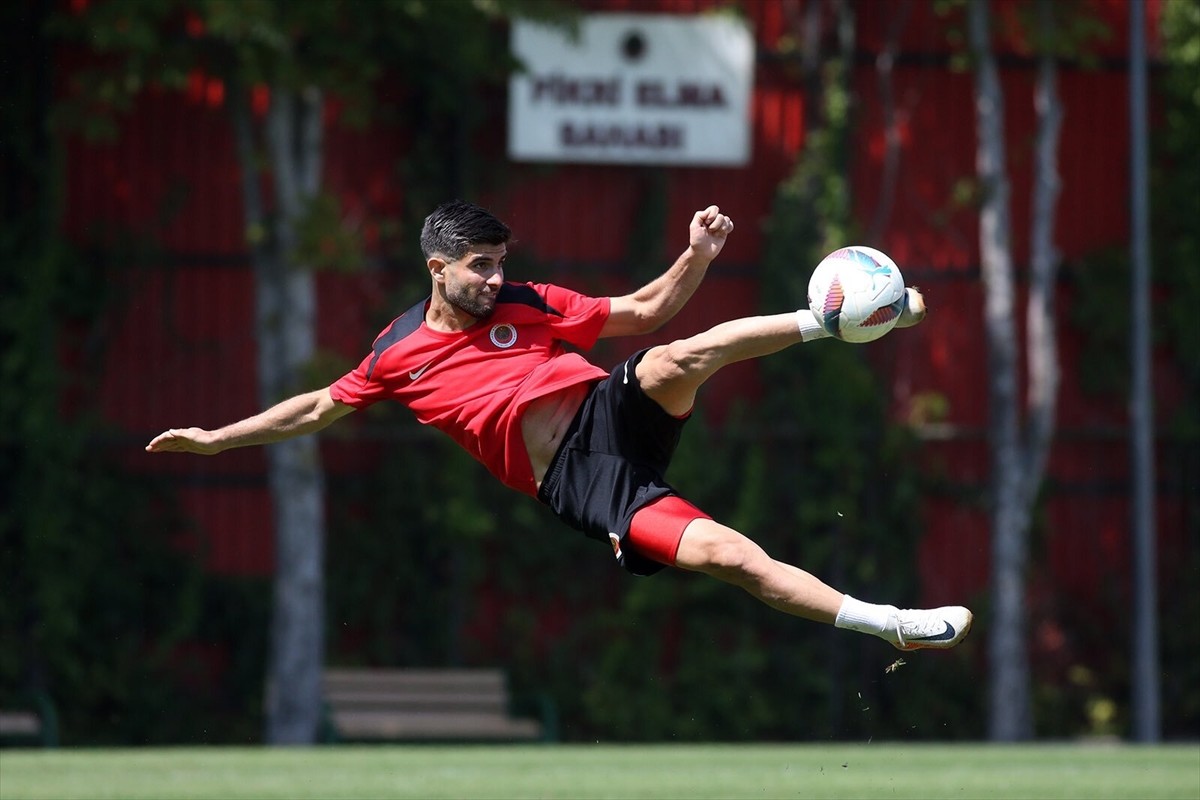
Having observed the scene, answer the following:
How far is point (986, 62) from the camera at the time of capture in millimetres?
17125

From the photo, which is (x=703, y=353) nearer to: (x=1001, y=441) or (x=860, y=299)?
(x=860, y=299)

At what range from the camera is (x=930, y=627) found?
21.5 ft

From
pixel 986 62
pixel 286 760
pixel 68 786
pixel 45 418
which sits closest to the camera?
pixel 68 786

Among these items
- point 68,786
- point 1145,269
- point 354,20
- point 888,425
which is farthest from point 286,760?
point 1145,269

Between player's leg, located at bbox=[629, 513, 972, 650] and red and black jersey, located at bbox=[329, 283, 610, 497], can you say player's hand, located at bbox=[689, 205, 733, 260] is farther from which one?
player's leg, located at bbox=[629, 513, 972, 650]

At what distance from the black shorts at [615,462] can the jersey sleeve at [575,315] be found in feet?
0.81

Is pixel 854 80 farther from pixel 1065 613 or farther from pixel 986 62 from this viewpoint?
pixel 1065 613

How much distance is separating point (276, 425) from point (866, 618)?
2684 millimetres

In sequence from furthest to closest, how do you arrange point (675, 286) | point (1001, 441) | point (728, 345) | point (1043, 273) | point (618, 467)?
point (1043, 273), point (1001, 441), point (675, 286), point (618, 467), point (728, 345)

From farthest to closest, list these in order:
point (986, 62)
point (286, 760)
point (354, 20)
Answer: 1. point (986, 62)
2. point (354, 20)
3. point (286, 760)

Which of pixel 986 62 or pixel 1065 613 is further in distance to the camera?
pixel 1065 613

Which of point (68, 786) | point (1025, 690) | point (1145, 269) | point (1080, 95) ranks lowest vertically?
point (1025, 690)

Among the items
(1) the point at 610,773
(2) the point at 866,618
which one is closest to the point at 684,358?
(2) the point at 866,618

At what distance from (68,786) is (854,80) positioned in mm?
11005
